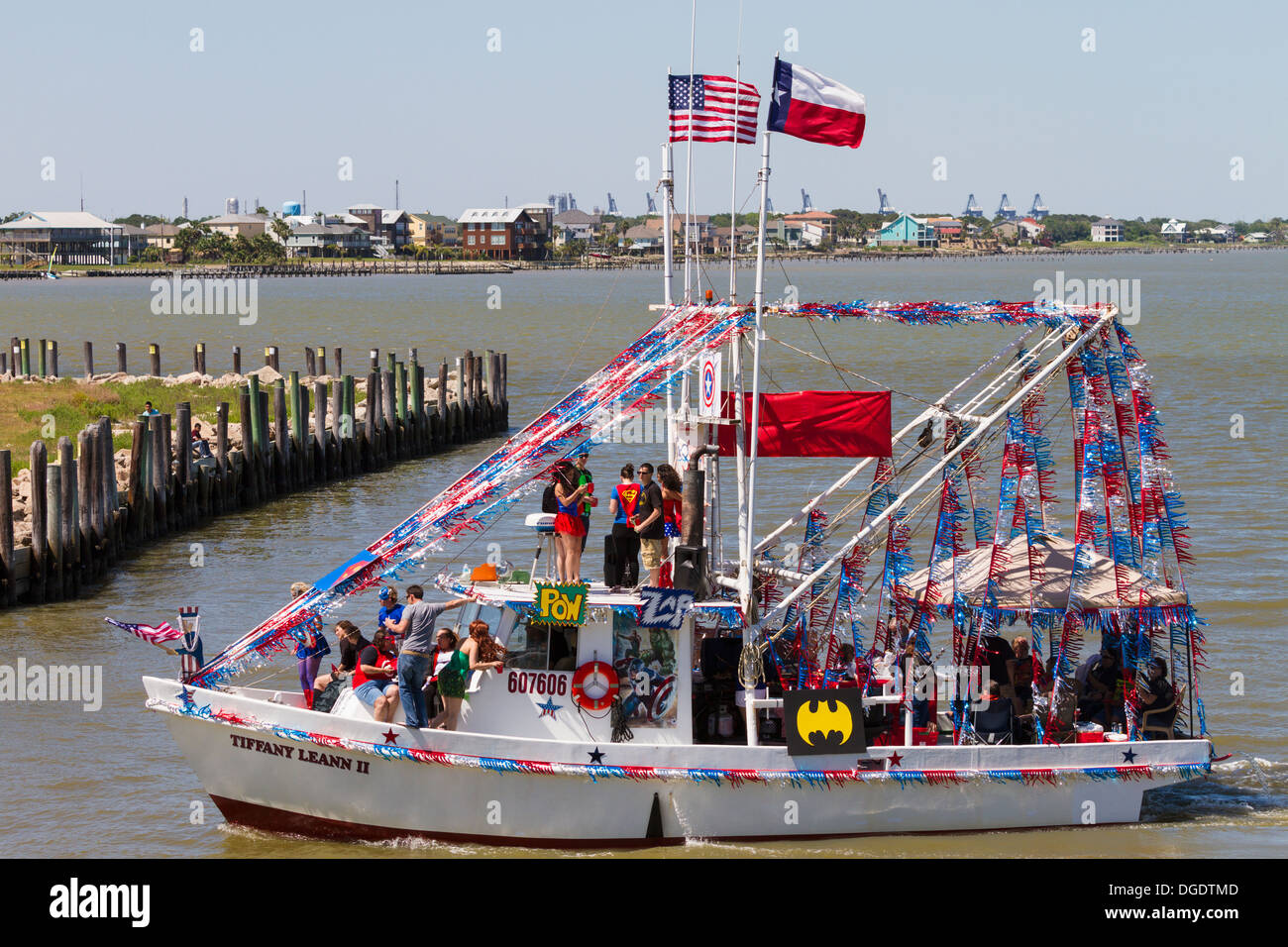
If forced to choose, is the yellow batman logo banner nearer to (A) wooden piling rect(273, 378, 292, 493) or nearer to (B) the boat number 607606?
(B) the boat number 607606

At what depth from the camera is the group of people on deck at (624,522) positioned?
1577cm

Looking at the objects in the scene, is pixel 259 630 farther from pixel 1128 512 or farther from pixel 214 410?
pixel 214 410

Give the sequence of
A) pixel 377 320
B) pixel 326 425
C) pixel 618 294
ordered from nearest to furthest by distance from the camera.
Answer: pixel 326 425, pixel 377 320, pixel 618 294

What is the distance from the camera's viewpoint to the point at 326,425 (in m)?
37.5

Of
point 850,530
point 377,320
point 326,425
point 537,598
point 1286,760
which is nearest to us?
point 537,598

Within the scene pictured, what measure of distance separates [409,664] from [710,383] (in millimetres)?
3886

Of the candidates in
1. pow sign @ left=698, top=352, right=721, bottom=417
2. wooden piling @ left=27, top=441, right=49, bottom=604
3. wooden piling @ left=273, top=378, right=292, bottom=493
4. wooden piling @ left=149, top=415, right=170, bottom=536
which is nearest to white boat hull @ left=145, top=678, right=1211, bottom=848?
pow sign @ left=698, top=352, right=721, bottom=417

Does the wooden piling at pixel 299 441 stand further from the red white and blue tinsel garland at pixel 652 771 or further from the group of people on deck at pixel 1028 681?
the group of people on deck at pixel 1028 681

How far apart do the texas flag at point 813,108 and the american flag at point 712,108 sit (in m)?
2.37

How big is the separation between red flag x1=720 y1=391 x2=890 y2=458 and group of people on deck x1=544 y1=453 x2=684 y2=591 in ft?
3.54

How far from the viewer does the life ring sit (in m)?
15.3
